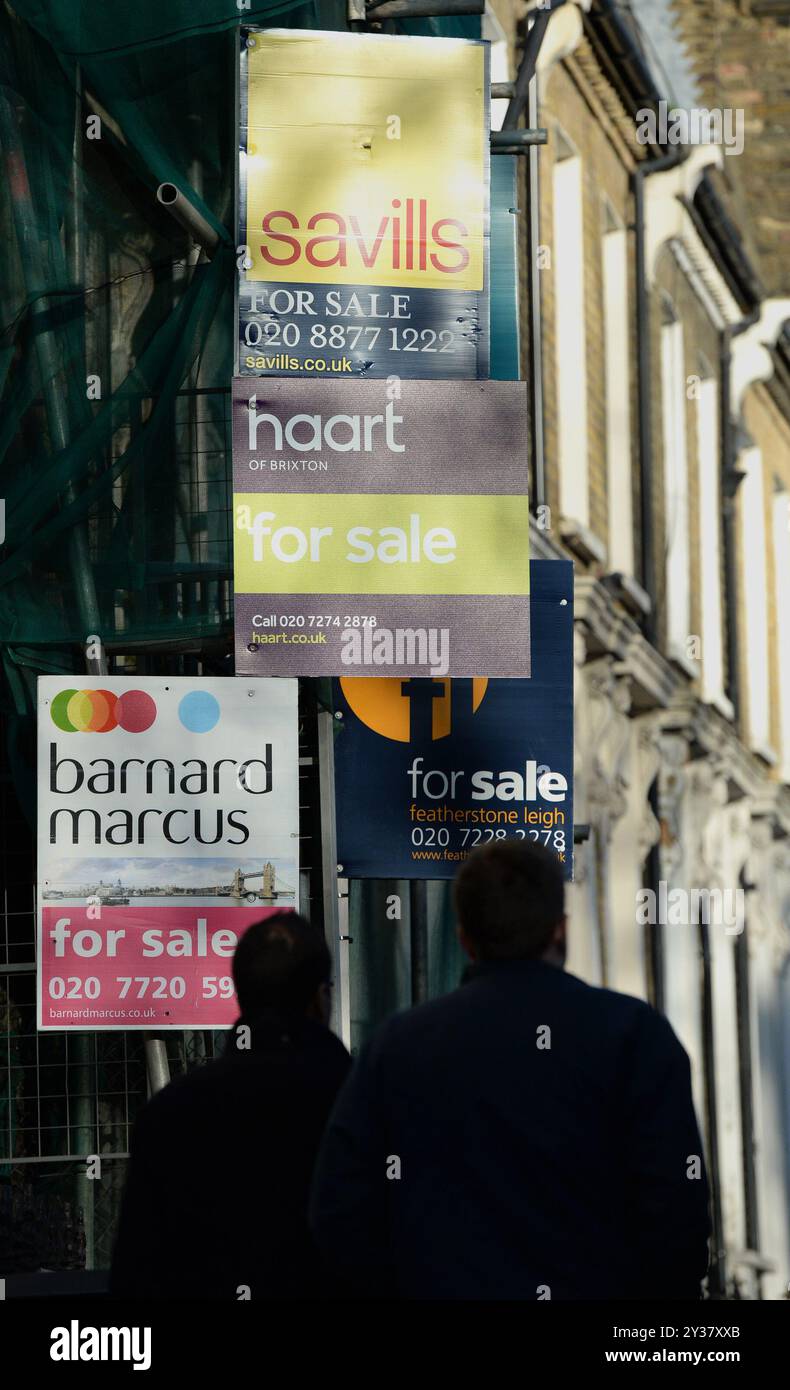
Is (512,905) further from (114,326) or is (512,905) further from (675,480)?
(675,480)

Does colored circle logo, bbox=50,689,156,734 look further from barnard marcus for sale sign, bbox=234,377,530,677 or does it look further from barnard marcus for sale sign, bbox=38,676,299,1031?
barnard marcus for sale sign, bbox=234,377,530,677

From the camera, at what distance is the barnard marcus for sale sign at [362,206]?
27.5ft

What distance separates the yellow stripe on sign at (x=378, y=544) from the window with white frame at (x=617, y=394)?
32.2 feet

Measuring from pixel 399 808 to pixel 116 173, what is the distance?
258 cm

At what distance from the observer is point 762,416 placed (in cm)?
2714

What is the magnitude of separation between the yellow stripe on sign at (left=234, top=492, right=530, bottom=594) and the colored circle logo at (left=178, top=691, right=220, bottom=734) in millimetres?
439

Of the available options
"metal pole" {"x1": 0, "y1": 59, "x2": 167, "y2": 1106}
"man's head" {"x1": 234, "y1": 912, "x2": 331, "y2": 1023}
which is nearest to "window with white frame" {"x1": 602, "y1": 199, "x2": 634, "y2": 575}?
"metal pole" {"x1": 0, "y1": 59, "x2": 167, "y2": 1106}

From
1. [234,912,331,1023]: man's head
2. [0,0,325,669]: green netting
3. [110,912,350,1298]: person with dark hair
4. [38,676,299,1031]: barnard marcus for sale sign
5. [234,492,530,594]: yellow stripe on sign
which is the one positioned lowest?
[110,912,350,1298]: person with dark hair

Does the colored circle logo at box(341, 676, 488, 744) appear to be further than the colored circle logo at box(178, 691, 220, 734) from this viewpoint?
Yes

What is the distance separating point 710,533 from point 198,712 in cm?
1535

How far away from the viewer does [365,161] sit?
28.0 ft

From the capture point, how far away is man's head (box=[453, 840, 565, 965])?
4.44 m

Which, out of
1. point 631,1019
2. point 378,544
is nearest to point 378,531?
point 378,544
